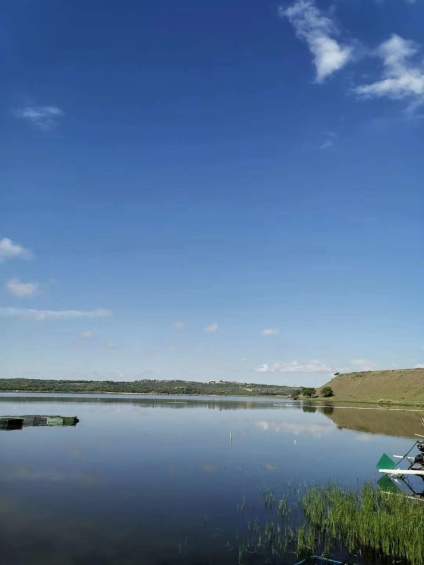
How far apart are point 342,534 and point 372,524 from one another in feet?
5.77

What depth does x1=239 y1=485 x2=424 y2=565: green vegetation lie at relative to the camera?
21.7m

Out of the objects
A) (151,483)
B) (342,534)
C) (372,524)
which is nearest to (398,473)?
(342,534)

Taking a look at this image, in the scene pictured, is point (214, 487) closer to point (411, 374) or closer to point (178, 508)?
point (178, 508)

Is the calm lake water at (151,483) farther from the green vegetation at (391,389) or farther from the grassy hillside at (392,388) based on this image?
the grassy hillside at (392,388)

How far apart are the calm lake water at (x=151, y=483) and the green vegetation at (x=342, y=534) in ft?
4.20

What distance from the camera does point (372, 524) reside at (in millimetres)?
23578

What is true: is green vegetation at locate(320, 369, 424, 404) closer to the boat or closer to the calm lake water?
the calm lake water

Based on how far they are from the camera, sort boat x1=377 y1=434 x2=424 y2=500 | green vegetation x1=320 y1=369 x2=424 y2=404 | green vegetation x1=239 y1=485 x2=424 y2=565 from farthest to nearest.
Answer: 1. green vegetation x1=320 y1=369 x2=424 y2=404
2. boat x1=377 y1=434 x2=424 y2=500
3. green vegetation x1=239 y1=485 x2=424 y2=565

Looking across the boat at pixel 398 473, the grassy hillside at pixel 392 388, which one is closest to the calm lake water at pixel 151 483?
the boat at pixel 398 473

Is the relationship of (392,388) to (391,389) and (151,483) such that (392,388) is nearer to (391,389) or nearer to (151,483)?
(391,389)

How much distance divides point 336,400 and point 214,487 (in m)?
164

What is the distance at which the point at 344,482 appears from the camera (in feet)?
127

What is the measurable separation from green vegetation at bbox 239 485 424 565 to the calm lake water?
1.28 meters

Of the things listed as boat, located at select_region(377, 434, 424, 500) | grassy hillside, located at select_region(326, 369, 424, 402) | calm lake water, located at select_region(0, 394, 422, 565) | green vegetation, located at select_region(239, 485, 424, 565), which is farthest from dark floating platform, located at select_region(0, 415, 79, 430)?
grassy hillside, located at select_region(326, 369, 424, 402)
